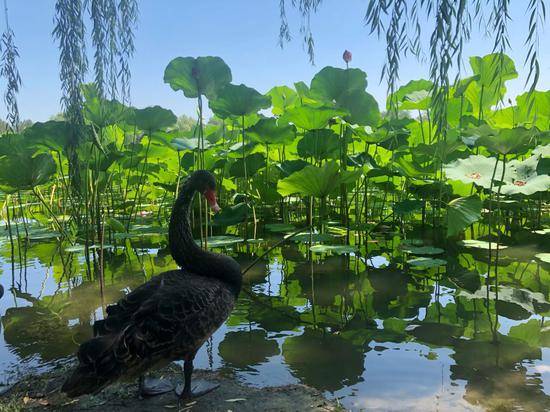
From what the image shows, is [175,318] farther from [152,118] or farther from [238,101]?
[152,118]

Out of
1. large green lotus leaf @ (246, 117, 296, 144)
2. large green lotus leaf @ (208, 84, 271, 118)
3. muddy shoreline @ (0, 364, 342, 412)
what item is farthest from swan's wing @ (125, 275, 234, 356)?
large green lotus leaf @ (246, 117, 296, 144)

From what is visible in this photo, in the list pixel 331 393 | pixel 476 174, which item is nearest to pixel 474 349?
pixel 331 393

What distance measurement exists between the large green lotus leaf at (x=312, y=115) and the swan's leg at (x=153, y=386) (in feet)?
10.5

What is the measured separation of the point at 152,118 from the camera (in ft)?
18.4

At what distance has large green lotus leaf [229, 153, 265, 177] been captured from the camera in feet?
21.1

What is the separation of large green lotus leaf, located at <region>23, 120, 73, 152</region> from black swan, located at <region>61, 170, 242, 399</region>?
2623 millimetres

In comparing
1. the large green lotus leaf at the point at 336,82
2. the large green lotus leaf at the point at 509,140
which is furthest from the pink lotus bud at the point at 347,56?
the large green lotus leaf at the point at 509,140

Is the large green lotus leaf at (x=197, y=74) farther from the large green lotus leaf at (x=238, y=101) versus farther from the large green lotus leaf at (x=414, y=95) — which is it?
the large green lotus leaf at (x=414, y=95)

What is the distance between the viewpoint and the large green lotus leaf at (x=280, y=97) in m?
7.96

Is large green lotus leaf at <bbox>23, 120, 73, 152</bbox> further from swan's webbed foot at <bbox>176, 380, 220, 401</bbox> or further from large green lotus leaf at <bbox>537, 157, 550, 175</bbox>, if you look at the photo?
large green lotus leaf at <bbox>537, 157, 550, 175</bbox>

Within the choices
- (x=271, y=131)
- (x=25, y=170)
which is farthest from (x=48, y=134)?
(x=271, y=131)

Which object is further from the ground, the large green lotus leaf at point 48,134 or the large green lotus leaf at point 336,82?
the large green lotus leaf at point 336,82

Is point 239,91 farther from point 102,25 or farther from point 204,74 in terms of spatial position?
point 102,25

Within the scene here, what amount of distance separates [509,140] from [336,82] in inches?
85.0
